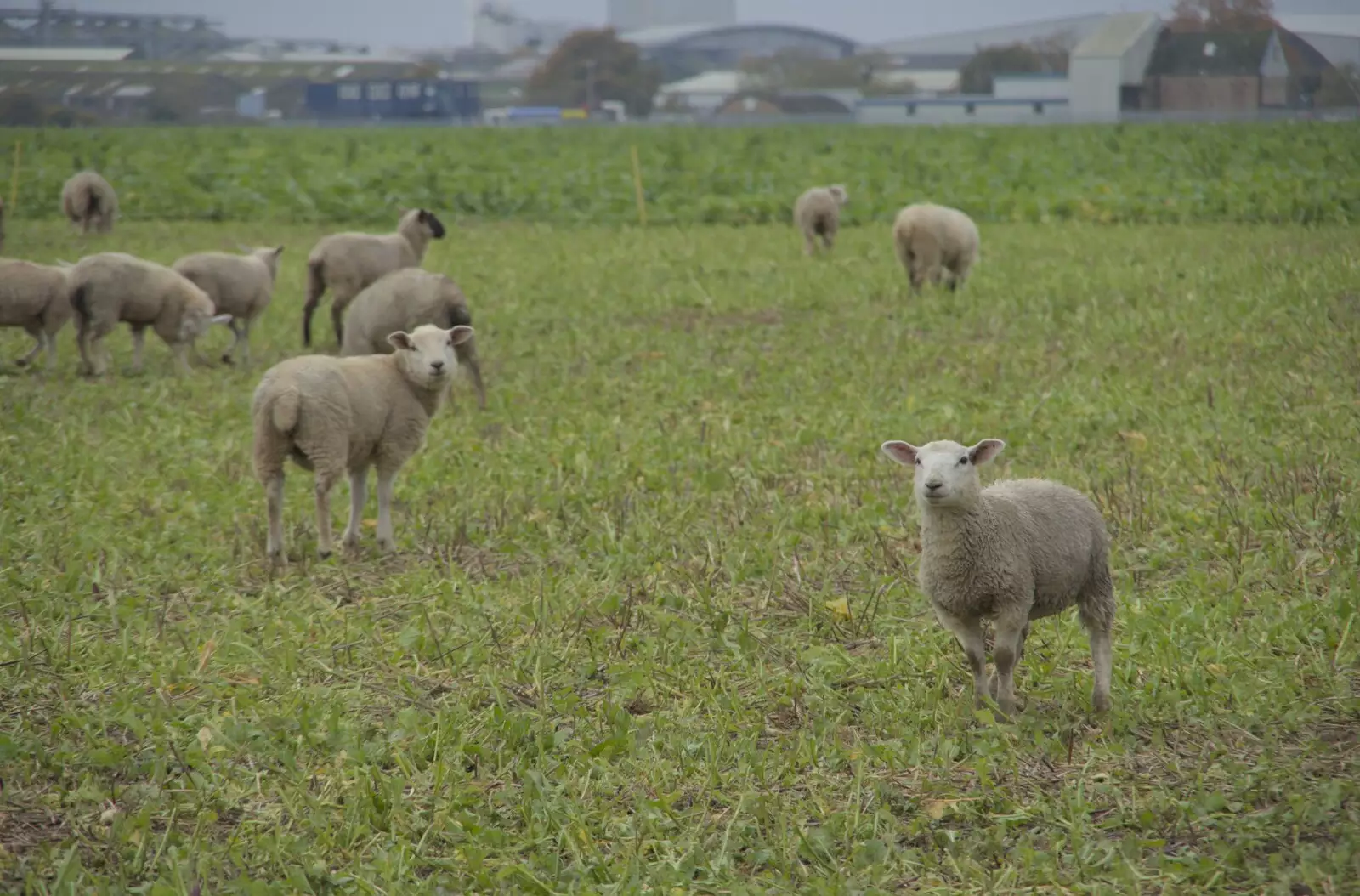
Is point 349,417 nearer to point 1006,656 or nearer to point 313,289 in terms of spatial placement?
point 1006,656

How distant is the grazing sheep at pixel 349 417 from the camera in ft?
23.1

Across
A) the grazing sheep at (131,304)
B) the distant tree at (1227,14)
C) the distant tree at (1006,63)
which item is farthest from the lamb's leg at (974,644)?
the distant tree at (1006,63)

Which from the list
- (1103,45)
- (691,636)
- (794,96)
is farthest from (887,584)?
(794,96)

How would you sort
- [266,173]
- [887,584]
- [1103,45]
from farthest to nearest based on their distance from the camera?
[266,173]
[1103,45]
[887,584]

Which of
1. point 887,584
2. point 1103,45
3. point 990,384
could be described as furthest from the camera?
point 1103,45

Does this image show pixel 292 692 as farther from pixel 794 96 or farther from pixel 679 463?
pixel 794 96

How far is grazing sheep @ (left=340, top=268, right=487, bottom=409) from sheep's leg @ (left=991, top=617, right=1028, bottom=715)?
617cm

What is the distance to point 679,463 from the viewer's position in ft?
28.3

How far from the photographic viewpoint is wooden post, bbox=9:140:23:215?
24359 millimetres

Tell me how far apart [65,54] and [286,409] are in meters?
10.6

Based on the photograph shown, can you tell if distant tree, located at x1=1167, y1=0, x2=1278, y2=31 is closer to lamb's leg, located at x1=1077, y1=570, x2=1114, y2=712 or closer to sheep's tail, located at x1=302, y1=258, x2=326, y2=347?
lamb's leg, located at x1=1077, y1=570, x2=1114, y2=712

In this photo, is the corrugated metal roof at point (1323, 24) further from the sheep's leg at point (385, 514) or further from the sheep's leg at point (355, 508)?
the sheep's leg at point (355, 508)

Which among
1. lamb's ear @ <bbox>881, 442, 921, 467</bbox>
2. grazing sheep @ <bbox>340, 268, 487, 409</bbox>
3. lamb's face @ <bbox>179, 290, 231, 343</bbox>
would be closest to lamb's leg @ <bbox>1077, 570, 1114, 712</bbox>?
lamb's ear @ <bbox>881, 442, 921, 467</bbox>

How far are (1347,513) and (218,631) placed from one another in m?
5.23
